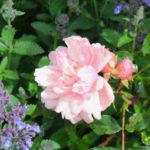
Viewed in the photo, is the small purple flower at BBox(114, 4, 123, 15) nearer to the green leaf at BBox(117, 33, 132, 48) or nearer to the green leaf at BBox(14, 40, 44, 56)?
the green leaf at BBox(117, 33, 132, 48)

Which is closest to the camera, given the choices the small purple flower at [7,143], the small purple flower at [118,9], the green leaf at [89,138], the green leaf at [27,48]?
the small purple flower at [7,143]

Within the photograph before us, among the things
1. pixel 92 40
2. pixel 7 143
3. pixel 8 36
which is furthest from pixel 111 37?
pixel 7 143

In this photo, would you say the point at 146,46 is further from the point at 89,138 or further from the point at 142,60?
→ the point at 89,138

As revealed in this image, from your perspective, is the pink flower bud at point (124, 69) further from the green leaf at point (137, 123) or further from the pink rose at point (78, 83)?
the green leaf at point (137, 123)

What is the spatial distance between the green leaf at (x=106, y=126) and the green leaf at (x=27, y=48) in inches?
11.8

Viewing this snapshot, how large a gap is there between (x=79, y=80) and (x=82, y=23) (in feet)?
1.79

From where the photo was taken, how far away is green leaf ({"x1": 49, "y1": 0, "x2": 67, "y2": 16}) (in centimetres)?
164

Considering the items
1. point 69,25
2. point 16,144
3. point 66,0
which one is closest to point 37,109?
point 16,144

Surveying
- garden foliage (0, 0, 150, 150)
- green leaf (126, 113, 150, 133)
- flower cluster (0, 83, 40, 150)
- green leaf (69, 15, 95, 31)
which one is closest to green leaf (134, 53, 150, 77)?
garden foliage (0, 0, 150, 150)

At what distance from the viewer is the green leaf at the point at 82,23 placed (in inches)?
63.6

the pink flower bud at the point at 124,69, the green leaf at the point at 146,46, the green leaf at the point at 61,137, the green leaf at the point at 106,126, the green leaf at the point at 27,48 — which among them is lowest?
the green leaf at the point at 61,137

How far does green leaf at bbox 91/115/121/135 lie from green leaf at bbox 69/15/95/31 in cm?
42

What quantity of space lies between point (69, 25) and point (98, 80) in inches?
20.6

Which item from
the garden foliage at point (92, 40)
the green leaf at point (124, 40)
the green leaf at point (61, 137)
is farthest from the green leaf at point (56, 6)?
the green leaf at point (61, 137)
